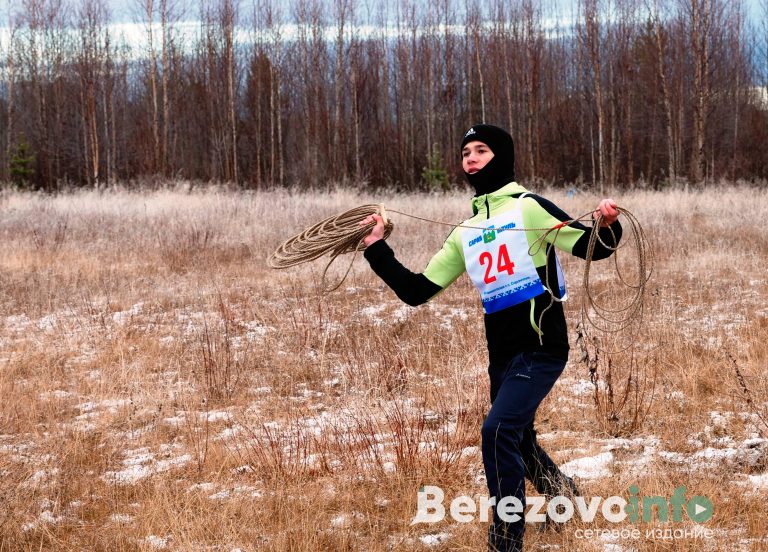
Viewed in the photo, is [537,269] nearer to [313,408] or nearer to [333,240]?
[333,240]

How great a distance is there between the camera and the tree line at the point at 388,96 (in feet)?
85.0

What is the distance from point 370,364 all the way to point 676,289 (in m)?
4.22

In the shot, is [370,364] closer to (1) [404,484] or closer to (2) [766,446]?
(1) [404,484]

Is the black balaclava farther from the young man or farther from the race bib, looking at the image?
the race bib

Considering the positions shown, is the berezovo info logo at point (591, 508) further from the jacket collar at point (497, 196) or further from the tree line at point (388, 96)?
the tree line at point (388, 96)

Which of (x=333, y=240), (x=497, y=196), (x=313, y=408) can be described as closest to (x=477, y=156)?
(x=497, y=196)

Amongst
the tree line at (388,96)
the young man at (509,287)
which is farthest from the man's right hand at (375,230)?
the tree line at (388,96)

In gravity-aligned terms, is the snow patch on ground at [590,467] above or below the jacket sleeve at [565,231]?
below

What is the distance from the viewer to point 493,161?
2.81 metres

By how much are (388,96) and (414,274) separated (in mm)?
29018

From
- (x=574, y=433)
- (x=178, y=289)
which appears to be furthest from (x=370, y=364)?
(x=178, y=289)

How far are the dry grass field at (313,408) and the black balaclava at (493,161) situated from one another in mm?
1455

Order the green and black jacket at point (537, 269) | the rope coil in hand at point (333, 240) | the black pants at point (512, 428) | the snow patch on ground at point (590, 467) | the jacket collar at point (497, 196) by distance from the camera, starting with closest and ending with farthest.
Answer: the black pants at point (512, 428)
the green and black jacket at point (537, 269)
the jacket collar at point (497, 196)
the rope coil in hand at point (333, 240)
the snow patch on ground at point (590, 467)

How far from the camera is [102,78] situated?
29.6 metres
